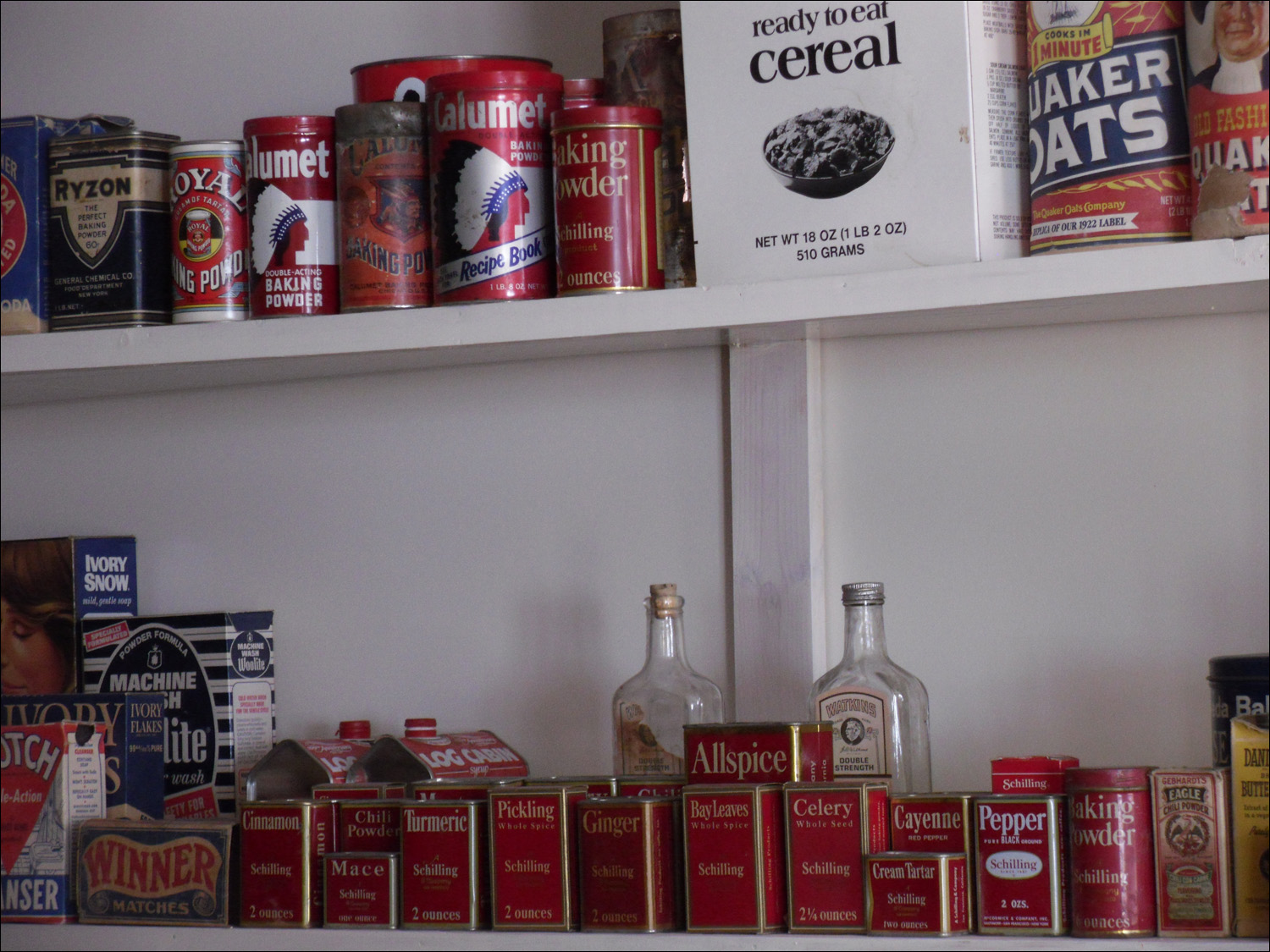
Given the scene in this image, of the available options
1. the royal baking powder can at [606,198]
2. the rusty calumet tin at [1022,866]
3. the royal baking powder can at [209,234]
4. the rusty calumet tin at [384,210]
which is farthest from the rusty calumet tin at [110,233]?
the rusty calumet tin at [1022,866]

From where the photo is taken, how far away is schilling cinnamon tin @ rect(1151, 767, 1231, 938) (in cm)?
100

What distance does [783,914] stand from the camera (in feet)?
3.54

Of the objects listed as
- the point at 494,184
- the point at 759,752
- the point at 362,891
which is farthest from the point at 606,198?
the point at 362,891

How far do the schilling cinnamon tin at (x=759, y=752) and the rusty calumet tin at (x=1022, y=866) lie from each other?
0.42ft

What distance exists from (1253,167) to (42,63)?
1.26 meters

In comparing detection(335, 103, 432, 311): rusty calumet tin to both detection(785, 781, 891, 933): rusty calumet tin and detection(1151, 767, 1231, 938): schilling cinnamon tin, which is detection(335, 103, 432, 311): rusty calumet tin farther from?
detection(1151, 767, 1231, 938): schilling cinnamon tin

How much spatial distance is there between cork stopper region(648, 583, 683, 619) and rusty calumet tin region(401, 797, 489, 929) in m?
0.22

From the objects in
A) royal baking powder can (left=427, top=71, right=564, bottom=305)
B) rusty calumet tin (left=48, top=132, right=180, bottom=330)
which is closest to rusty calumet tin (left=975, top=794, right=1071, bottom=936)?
royal baking powder can (left=427, top=71, right=564, bottom=305)

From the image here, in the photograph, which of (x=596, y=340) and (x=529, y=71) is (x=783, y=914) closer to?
(x=596, y=340)

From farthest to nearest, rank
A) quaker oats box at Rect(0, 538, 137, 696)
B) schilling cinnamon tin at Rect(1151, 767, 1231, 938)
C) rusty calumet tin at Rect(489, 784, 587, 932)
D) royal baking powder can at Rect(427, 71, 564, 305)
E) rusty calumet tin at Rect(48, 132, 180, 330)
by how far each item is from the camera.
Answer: quaker oats box at Rect(0, 538, 137, 696), rusty calumet tin at Rect(48, 132, 180, 330), royal baking powder can at Rect(427, 71, 564, 305), rusty calumet tin at Rect(489, 784, 587, 932), schilling cinnamon tin at Rect(1151, 767, 1231, 938)

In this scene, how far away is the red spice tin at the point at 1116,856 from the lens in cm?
101

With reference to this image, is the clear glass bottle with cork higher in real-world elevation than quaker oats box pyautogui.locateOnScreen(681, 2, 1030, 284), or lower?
lower

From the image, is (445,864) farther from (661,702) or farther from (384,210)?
(384,210)

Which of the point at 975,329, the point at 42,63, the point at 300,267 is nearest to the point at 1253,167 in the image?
the point at 975,329
